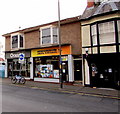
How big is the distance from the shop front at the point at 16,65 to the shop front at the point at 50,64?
54.0 inches

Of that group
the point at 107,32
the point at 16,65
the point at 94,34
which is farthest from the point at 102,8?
the point at 16,65

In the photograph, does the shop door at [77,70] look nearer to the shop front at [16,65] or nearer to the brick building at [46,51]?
the brick building at [46,51]

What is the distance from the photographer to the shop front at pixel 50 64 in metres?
13.2

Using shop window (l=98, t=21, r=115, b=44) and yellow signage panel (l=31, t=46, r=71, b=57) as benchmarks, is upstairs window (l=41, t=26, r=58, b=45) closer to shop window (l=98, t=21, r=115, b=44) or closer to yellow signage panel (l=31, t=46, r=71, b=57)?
yellow signage panel (l=31, t=46, r=71, b=57)

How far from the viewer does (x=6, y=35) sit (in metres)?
19.1

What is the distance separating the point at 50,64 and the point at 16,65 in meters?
6.46

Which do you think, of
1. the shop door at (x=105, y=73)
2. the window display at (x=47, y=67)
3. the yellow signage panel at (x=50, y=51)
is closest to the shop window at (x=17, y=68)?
the window display at (x=47, y=67)

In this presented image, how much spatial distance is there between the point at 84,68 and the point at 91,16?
5192 mm

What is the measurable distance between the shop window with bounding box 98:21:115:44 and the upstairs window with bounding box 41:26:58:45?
5652 mm

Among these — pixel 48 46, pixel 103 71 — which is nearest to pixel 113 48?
pixel 103 71

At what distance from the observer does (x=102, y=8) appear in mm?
11086

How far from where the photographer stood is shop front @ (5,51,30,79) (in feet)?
54.9

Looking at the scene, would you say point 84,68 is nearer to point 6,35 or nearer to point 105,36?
point 105,36

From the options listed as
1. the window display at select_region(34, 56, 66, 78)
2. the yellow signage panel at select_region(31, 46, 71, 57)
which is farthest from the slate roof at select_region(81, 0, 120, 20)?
the window display at select_region(34, 56, 66, 78)
